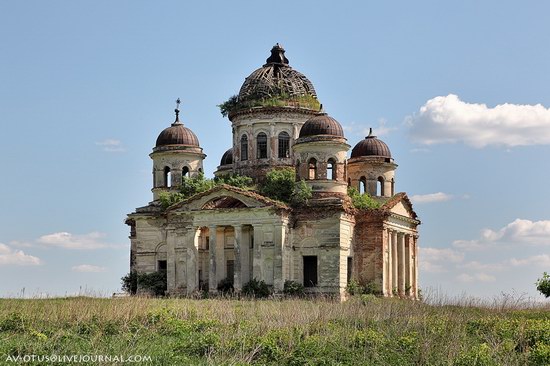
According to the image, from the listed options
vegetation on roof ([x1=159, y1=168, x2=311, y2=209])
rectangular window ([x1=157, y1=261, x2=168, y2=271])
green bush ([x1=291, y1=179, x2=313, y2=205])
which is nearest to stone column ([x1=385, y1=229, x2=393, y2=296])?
green bush ([x1=291, y1=179, x2=313, y2=205])

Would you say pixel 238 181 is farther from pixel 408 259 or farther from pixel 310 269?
pixel 408 259

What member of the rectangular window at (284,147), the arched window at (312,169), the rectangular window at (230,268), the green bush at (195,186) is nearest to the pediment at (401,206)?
the arched window at (312,169)

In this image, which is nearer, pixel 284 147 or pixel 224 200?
pixel 224 200

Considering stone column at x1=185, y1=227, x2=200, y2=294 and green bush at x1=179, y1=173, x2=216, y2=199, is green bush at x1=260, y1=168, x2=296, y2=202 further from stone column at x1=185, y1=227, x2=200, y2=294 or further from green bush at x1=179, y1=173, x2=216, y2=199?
stone column at x1=185, y1=227, x2=200, y2=294

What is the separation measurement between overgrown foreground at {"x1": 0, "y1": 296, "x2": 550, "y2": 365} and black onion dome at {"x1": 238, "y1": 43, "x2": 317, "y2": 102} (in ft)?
66.3

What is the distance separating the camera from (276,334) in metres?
19.2

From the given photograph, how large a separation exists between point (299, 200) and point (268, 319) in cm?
1684

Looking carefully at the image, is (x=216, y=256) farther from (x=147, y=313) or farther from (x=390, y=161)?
(x=147, y=313)

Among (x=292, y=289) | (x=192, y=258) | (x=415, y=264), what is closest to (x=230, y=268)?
(x=192, y=258)

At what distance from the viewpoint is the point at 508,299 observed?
27062 mm

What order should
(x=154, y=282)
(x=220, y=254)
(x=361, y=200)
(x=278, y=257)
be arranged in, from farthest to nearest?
(x=154, y=282), (x=220, y=254), (x=361, y=200), (x=278, y=257)

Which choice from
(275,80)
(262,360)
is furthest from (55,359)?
(275,80)

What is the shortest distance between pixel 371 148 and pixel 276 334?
2676 cm

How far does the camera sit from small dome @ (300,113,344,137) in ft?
128
